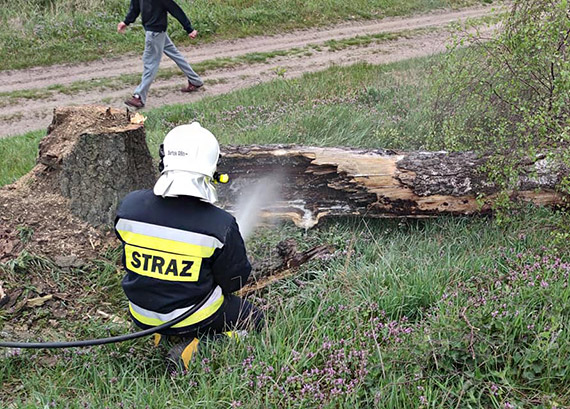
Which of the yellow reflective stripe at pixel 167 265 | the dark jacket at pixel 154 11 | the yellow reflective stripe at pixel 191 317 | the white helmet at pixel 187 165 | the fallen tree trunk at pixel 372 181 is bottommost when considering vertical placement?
the yellow reflective stripe at pixel 191 317

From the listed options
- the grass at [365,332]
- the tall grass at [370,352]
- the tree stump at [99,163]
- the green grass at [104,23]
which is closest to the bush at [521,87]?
the grass at [365,332]

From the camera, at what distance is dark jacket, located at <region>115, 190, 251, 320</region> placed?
10.3 feet

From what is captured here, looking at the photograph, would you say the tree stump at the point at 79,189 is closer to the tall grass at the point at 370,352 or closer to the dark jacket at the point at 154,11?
the tall grass at the point at 370,352

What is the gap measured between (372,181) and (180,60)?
6.39m

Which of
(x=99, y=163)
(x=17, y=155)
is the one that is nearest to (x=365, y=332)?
(x=99, y=163)

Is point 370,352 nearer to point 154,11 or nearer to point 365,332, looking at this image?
point 365,332

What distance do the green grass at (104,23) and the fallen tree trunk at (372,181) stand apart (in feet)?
28.3

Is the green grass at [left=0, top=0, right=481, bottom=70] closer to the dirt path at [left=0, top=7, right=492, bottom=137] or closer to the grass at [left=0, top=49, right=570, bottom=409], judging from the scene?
the dirt path at [left=0, top=7, right=492, bottom=137]

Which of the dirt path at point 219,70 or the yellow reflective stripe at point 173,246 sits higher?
the yellow reflective stripe at point 173,246

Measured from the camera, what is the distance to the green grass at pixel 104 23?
38.6ft

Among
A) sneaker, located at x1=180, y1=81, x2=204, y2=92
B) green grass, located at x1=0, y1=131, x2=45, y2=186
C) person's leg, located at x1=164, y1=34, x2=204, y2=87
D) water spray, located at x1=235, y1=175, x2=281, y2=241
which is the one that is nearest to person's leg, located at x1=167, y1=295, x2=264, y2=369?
water spray, located at x1=235, y1=175, x2=281, y2=241

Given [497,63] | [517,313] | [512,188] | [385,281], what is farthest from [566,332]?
[497,63]

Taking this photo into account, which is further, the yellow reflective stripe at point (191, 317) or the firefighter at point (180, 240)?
the yellow reflective stripe at point (191, 317)

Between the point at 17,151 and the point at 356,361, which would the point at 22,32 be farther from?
the point at 356,361
